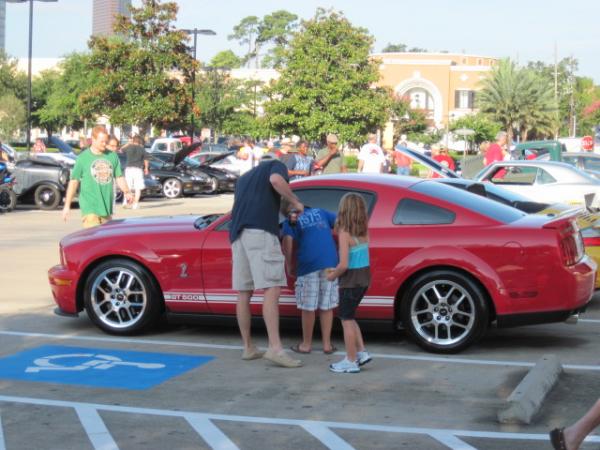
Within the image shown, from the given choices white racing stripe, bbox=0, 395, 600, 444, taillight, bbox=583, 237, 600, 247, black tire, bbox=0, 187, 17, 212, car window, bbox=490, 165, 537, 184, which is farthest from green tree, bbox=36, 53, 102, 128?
white racing stripe, bbox=0, 395, 600, 444

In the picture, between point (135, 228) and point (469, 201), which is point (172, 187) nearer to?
point (135, 228)

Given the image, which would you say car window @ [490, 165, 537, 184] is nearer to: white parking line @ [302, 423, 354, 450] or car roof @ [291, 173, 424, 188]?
car roof @ [291, 173, 424, 188]

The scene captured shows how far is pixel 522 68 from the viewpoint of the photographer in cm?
8131

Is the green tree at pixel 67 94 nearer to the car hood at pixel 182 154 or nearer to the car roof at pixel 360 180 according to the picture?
the car hood at pixel 182 154

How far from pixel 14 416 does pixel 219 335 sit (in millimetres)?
2979

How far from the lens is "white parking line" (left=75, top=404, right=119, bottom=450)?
564cm

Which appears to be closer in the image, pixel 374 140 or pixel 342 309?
pixel 342 309

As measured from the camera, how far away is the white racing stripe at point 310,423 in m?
5.83

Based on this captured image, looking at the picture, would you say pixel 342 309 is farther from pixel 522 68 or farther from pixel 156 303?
pixel 522 68

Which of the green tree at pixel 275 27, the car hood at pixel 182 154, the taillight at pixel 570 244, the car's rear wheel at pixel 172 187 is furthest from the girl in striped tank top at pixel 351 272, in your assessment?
the green tree at pixel 275 27

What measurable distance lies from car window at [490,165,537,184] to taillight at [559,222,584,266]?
8302mm

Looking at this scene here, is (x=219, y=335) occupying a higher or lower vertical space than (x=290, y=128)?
lower

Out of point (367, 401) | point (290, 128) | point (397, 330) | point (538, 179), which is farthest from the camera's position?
point (290, 128)

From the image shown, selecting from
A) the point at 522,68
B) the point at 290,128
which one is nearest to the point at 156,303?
the point at 290,128
